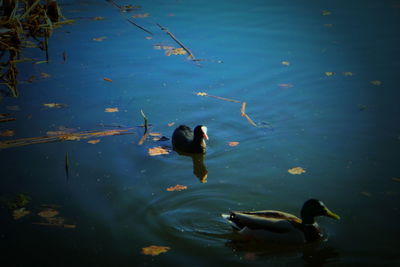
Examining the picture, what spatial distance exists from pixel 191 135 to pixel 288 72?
10.3ft

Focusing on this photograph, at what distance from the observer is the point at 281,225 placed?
4.72 m

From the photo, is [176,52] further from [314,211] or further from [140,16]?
[314,211]

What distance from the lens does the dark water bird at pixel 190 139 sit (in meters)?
6.72

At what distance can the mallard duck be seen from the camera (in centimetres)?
471

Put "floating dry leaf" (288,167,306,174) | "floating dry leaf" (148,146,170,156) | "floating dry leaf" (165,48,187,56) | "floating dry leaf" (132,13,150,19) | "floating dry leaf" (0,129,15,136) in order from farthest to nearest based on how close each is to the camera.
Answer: "floating dry leaf" (132,13,150,19), "floating dry leaf" (165,48,187,56), "floating dry leaf" (0,129,15,136), "floating dry leaf" (148,146,170,156), "floating dry leaf" (288,167,306,174)

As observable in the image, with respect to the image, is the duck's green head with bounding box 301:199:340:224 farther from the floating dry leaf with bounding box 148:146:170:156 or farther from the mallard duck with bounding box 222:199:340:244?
the floating dry leaf with bounding box 148:146:170:156

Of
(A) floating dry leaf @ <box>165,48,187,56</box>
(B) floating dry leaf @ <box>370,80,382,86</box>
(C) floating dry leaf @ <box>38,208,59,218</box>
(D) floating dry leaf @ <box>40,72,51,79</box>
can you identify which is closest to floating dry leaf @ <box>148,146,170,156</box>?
(C) floating dry leaf @ <box>38,208,59,218</box>

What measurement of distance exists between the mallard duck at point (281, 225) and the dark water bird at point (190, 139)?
2.06 meters

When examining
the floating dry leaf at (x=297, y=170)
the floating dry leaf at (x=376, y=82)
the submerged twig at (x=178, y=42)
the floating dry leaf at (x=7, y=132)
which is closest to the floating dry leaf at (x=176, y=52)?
the submerged twig at (x=178, y=42)

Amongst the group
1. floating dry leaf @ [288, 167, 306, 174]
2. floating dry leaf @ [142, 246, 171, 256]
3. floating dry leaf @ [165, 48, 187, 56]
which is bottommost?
floating dry leaf @ [142, 246, 171, 256]

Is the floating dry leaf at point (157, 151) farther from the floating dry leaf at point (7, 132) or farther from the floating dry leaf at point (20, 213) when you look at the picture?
the floating dry leaf at point (7, 132)

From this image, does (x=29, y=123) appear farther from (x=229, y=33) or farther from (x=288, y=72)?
(x=229, y=33)

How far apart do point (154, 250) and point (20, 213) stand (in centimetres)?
167

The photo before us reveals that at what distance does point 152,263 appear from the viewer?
452 cm
